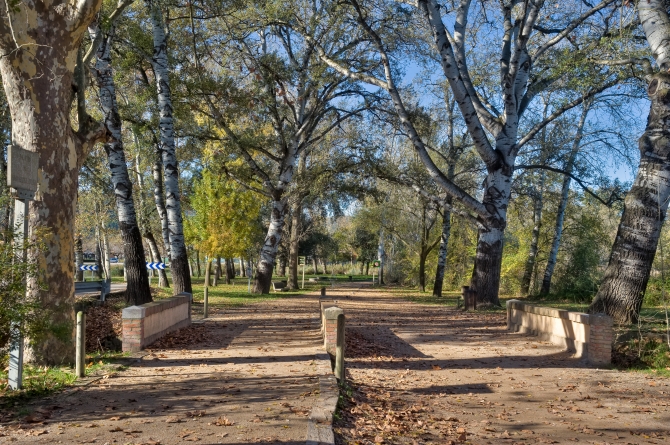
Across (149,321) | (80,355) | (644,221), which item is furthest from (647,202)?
(80,355)

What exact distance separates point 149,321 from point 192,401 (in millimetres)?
4475

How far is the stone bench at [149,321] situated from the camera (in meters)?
10.4

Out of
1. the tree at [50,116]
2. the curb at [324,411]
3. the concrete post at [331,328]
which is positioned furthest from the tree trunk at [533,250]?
the tree at [50,116]

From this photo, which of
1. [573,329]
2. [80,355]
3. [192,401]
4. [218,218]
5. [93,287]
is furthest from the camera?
[218,218]

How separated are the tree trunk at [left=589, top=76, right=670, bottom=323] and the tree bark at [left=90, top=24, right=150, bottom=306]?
1115cm

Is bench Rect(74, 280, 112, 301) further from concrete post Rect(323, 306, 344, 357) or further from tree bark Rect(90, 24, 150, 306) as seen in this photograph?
concrete post Rect(323, 306, 344, 357)

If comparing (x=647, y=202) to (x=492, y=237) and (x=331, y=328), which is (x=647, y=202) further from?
(x=492, y=237)

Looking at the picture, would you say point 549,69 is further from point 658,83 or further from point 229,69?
point 229,69

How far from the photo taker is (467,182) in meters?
30.2

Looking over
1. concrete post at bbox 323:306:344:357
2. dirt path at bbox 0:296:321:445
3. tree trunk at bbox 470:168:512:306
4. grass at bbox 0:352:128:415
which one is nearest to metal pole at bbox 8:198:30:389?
grass at bbox 0:352:128:415

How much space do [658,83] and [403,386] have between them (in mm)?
8190

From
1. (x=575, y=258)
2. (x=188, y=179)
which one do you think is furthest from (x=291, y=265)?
(x=575, y=258)

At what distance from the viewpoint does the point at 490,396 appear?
8.62 meters

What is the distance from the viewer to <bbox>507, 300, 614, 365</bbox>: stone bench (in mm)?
10609
